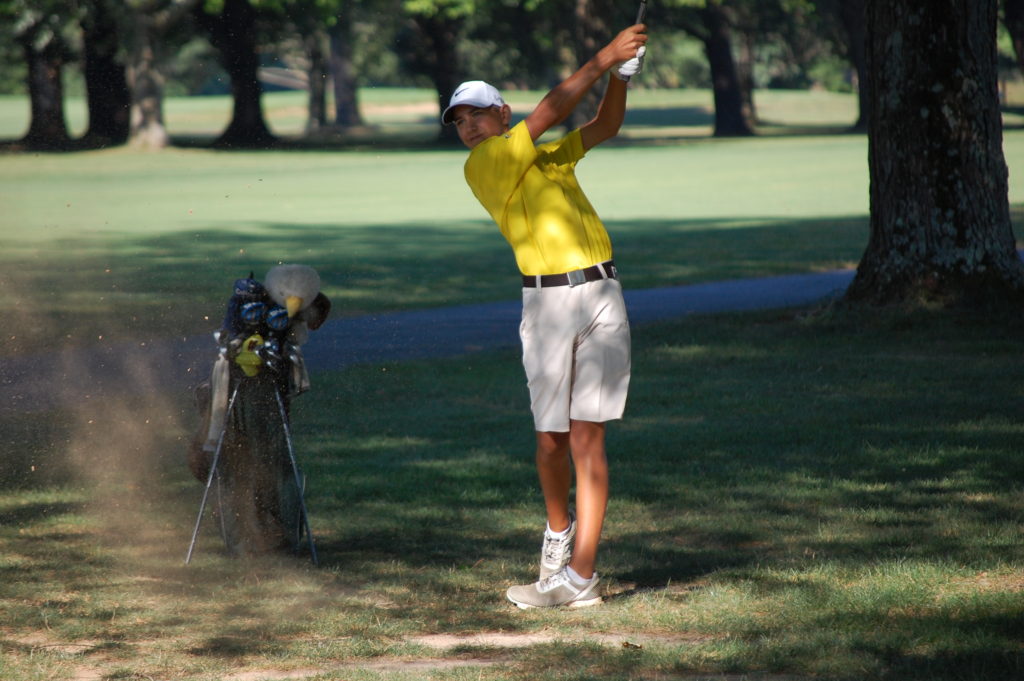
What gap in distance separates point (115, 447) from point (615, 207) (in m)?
19.8

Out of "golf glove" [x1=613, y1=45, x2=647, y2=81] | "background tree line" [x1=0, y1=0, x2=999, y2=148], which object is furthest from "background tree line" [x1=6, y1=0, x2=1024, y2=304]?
"golf glove" [x1=613, y1=45, x2=647, y2=81]

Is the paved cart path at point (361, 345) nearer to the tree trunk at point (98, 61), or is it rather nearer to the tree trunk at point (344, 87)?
the tree trunk at point (98, 61)

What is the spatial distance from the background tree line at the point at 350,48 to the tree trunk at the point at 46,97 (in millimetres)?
102

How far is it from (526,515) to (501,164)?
2.12 metres

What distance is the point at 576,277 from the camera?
16.1 ft

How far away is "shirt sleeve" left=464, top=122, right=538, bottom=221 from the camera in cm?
482

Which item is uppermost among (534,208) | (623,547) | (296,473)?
(534,208)

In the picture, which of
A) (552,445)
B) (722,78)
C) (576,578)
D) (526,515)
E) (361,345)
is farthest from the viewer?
(722,78)

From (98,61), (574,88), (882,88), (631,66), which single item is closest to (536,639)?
(574,88)

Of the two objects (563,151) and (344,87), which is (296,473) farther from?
(344,87)

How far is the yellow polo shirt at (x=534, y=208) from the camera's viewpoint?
4.87 meters

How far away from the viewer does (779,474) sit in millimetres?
7047

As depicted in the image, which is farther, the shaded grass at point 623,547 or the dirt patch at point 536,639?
the dirt patch at point 536,639

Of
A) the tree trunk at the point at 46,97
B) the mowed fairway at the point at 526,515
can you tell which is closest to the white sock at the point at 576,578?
the mowed fairway at the point at 526,515
